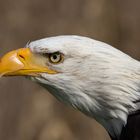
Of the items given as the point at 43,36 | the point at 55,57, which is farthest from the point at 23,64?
the point at 43,36

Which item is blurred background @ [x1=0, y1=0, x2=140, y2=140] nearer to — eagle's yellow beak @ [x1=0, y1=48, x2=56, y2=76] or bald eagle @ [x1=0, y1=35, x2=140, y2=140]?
eagle's yellow beak @ [x1=0, y1=48, x2=56, y2=76]

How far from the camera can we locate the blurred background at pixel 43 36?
10.2 m

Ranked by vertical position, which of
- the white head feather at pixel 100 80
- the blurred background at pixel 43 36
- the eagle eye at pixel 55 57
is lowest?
the blurred background at pixel 43 36

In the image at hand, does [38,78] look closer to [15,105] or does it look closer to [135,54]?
[15,105]

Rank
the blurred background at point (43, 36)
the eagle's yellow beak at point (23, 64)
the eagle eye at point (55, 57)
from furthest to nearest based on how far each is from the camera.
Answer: the blurred background at point (43, 36), the eagle's yellow beak at point (23, 64), the eagle eye at point (55, 57)

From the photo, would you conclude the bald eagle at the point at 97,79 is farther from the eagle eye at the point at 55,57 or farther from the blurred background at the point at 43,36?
the blurred background at the point at 43,36

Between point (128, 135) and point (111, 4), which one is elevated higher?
point (128, 135)

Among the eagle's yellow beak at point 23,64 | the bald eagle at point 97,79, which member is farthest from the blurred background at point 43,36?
the bald eagle at point 97,79

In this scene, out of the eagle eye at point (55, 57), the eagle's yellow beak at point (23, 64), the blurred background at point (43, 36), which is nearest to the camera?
the eagle eye at point (55, 57)

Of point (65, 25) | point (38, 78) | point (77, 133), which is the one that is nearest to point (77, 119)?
point (77, 133)

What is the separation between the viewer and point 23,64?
233 inches

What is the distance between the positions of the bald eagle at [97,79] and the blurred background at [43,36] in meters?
4.24

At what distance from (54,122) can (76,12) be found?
133 centimetres

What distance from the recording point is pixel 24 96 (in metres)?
10.2
